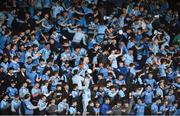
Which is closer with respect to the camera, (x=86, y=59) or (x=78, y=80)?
(x=78, y=80)

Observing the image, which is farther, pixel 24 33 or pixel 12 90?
pixel 24 33

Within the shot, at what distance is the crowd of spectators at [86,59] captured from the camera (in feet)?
48.7

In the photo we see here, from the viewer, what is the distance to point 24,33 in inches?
629

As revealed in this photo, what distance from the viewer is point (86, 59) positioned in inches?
629

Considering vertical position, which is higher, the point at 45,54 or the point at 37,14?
the point at 37,14

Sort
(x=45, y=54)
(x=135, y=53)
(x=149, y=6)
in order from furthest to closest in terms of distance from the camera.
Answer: (x=149, y=6) < (x=135, y=53) < (x=45, y=54)

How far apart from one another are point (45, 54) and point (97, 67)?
1508 millimetres

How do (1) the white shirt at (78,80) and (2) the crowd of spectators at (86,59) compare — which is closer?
(2) the crowd of spectators at (86,59)

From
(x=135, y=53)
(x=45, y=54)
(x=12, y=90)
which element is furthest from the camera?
(x=135, y=53)

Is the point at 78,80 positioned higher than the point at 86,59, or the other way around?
the point at 86,59

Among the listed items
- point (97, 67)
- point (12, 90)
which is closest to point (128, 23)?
point (97, 67)

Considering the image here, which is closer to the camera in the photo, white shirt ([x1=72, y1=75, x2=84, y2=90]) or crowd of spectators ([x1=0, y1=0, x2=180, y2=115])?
crowd of spectators ([x1=0, y1=0, x2=180, y2=115])

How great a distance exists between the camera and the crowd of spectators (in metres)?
14.9

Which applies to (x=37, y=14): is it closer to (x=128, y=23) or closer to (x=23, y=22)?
(x=23, y=22)
